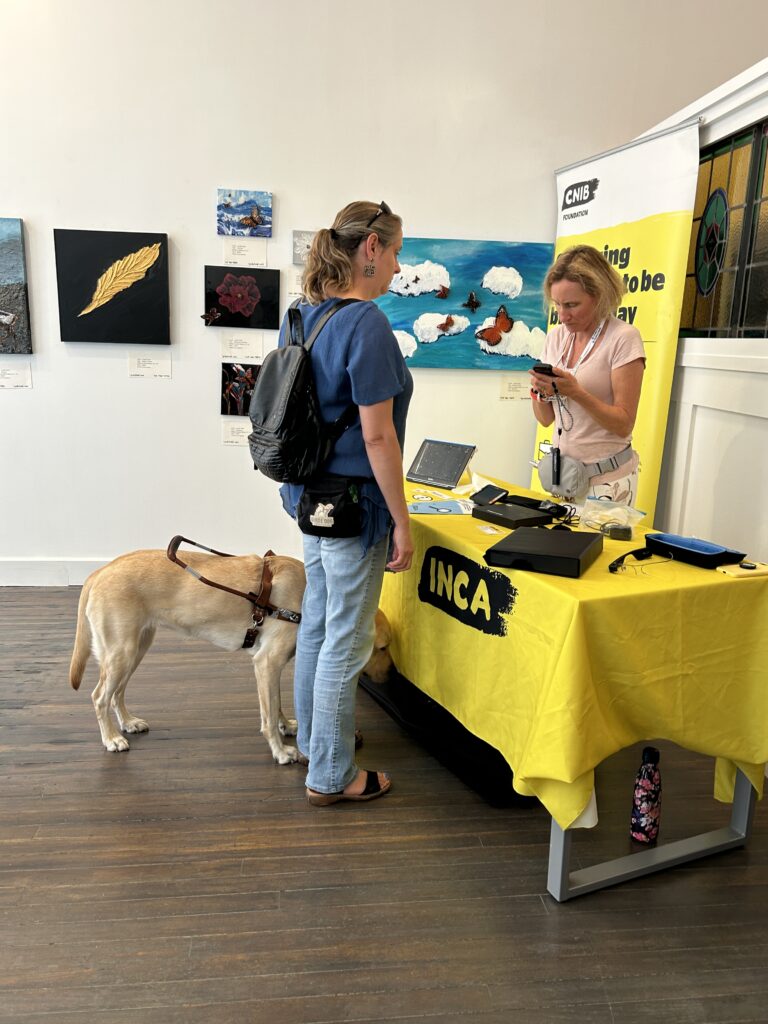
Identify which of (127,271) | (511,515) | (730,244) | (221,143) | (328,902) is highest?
(221,143)

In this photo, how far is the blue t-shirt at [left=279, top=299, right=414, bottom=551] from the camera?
1851mm

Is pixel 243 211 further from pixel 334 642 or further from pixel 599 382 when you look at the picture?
pixel 334 642

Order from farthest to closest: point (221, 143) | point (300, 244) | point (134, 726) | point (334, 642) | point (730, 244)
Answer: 1. point (300, 244)
2. point (221, 143)
3. point (730, 244)
4. point (134, 726)
5. point (334, 642)

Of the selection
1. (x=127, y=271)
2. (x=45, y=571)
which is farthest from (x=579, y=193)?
(x=45, y=571)

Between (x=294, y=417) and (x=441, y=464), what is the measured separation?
1.08 meters

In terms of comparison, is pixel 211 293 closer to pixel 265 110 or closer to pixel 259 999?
pixel 265 110

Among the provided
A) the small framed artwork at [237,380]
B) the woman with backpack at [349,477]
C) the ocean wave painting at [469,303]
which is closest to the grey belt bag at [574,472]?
the woman with backpack at [349,477]

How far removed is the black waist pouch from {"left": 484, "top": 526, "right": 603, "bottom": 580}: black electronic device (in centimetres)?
36

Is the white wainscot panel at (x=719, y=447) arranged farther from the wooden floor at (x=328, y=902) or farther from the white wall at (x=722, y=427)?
the wooden floor at (x=328, y=902)

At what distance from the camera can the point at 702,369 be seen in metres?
3.26

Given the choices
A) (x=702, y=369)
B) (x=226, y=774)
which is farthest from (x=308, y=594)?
(x=702, y=369)

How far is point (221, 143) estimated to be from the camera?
3.90 m

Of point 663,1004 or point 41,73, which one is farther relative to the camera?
point 41,73

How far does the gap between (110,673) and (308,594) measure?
72cm
